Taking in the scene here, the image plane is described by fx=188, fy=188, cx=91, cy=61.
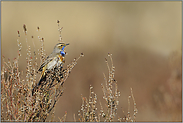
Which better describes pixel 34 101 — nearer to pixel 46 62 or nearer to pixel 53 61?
pixel 46 62

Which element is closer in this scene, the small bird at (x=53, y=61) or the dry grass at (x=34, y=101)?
the dry grass at (x=34, y=101)

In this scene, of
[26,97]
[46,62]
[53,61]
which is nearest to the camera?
[26,97]

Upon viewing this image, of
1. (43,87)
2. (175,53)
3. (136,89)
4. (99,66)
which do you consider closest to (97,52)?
(99,66)

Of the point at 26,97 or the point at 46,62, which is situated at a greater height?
the point at 46,62

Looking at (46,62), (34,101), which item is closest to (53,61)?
(46,62)

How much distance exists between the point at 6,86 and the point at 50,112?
2.85 feet

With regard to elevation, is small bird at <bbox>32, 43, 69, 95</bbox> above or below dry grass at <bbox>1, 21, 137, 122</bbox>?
above

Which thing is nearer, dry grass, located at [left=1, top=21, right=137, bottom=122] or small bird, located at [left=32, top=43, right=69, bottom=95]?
dry grass, located at [left=1, top=21, right=137, bottom=122]

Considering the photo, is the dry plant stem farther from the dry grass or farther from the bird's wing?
the bird's wing

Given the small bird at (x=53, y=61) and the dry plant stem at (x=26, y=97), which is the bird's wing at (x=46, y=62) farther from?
the dry plant stem at (x=26, y=97)

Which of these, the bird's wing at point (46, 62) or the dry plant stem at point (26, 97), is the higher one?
the bird's wing at point (46, 62)

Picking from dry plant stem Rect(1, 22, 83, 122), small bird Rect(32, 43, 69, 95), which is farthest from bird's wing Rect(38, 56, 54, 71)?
dry plant stem Rect(1, 22, 83, 122)

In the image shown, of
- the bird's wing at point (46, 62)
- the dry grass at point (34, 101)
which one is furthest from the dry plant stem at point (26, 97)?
the bird's wing at point (46, 62)

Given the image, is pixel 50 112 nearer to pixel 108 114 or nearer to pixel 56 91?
pixel 56 91
